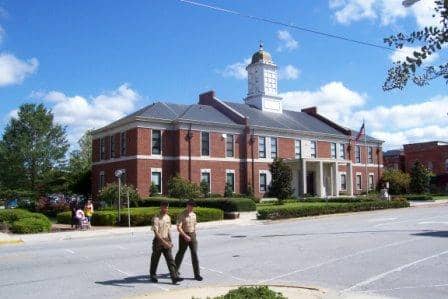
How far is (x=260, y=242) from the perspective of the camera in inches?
733

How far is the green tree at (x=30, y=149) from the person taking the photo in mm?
59500

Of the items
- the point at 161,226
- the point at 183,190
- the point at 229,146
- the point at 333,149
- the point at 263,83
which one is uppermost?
the point at 263,83

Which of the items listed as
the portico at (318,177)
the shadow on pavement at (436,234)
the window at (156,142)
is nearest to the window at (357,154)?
the portico at (318,177)

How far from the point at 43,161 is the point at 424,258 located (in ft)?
175

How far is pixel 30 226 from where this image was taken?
25688 millimetres

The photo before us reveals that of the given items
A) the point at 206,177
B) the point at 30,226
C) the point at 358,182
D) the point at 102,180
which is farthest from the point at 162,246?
the point at 358,182

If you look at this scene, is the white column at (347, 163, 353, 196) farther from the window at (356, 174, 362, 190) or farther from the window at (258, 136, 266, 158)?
the window at (258, 136, 266, 158)

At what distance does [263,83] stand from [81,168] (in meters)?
28.6

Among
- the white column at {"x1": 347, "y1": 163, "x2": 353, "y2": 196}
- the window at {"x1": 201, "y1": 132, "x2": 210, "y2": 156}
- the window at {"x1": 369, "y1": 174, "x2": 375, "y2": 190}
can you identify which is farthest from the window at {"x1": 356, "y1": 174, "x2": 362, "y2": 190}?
the window at {"x1": 201, "y1": 132, "x2": 210, "y2": 156}

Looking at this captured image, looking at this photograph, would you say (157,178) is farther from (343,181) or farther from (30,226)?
(343,181)

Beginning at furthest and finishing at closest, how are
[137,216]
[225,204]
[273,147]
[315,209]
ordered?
[273,147]
[315,209]
[225,204]
[137,216]

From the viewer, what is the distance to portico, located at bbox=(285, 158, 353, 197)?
54.3 m

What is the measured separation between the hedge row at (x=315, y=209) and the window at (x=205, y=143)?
13352 mm

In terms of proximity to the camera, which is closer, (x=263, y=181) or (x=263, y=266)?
(x=263, y=266)
